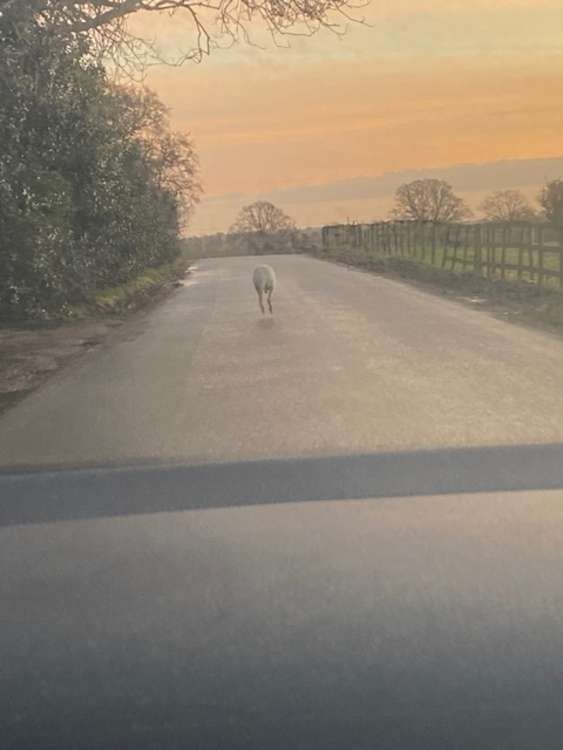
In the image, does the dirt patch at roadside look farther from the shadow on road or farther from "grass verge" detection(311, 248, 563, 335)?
"grass verge" detection(311, 248, 563, 335)

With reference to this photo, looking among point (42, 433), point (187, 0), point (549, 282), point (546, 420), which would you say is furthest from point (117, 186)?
point (546, 420)

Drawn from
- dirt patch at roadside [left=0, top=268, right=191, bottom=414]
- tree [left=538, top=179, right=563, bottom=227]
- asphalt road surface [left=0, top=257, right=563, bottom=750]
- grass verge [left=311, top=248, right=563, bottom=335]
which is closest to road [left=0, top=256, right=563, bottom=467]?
asphalt road surface [left=0, top=257, right=563, bottom=750]

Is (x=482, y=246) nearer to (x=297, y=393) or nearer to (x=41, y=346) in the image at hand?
(x=41, y=346)

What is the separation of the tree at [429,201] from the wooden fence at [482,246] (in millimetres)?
39276

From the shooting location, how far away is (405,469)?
789 cm

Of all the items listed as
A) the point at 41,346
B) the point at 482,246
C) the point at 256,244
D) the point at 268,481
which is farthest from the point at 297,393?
the point at 256,244

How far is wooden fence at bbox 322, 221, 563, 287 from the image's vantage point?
2516cm

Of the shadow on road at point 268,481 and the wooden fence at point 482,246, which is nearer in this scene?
the shadow on road at point 268,481

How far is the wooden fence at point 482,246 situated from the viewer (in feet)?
82.5

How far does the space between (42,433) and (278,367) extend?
4.36 metres

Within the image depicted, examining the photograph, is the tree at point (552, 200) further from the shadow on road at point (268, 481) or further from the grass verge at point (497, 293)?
the shadow on road at point (268, 481)

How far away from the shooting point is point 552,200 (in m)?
59.2

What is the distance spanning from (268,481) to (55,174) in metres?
16.7

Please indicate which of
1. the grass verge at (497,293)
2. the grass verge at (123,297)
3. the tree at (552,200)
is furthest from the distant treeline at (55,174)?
the tree at (552,200)
